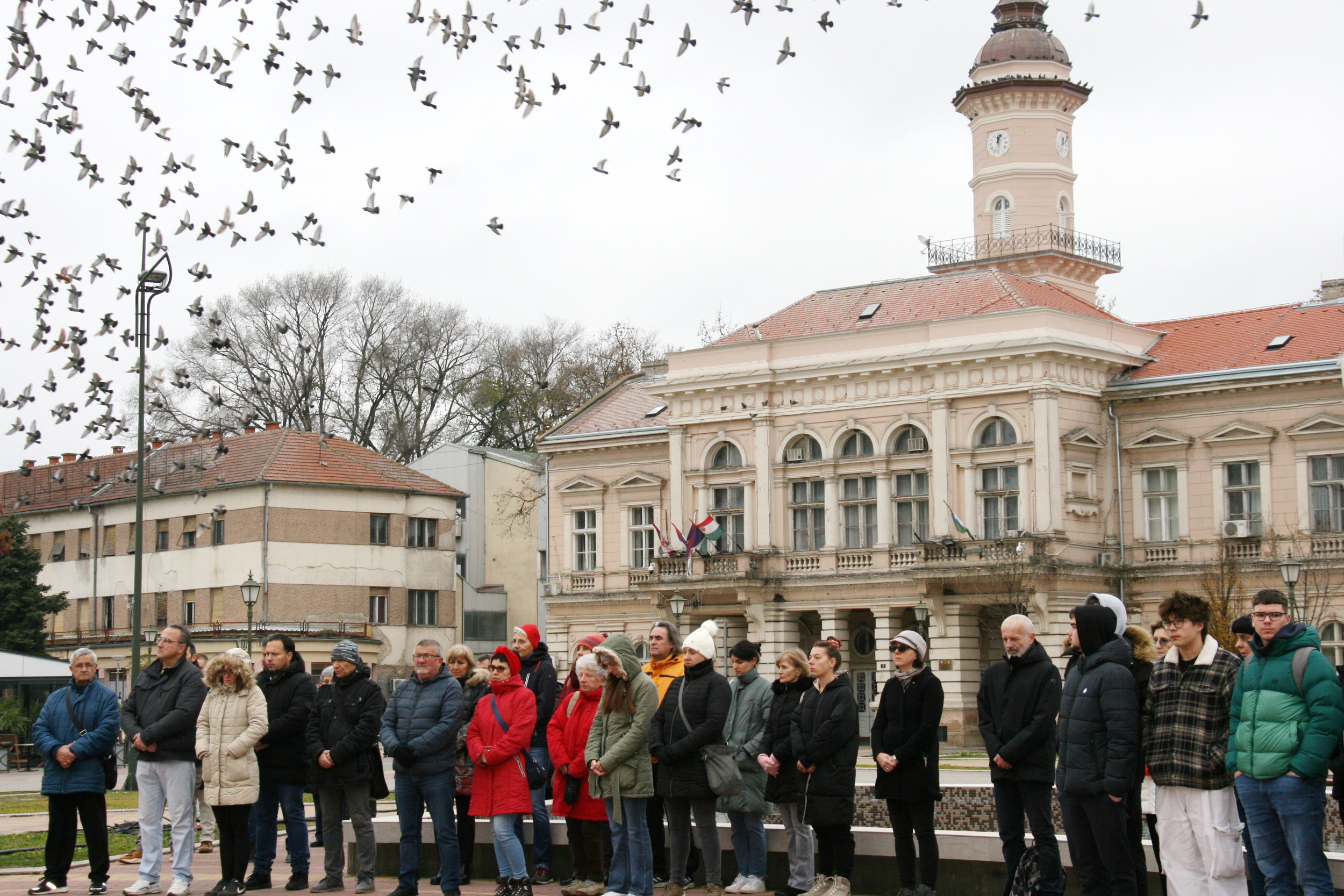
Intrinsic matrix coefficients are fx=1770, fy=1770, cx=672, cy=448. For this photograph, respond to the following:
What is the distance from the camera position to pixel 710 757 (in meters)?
12.8

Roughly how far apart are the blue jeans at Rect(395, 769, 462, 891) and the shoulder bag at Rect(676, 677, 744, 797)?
6.21 feet

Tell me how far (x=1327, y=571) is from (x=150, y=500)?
120ft

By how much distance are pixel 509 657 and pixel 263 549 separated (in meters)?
42.5

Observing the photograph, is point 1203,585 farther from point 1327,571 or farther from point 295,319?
point 295,319

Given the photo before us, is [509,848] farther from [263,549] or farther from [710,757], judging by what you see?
[263,549]

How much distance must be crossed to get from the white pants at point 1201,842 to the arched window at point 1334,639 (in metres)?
33.0

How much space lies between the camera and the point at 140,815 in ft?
45.2

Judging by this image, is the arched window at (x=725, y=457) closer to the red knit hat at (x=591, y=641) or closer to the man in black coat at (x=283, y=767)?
the red knit hat at (x=591, y=641)

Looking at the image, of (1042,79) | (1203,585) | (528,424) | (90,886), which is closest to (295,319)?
(528,424)

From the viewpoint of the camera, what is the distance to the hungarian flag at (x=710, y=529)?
47.3 m

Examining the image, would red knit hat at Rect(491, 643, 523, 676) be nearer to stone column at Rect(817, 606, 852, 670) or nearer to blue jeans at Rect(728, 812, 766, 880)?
blue jeans at Rect(728, 812, 766, 880)

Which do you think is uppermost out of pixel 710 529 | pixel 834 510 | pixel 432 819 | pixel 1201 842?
pixel 834 510

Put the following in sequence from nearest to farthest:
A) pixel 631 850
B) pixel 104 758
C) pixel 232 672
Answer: pixel 631 850 < pixel 232 672 < pixel 104 758

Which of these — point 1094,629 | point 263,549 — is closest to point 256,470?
point 263,549
